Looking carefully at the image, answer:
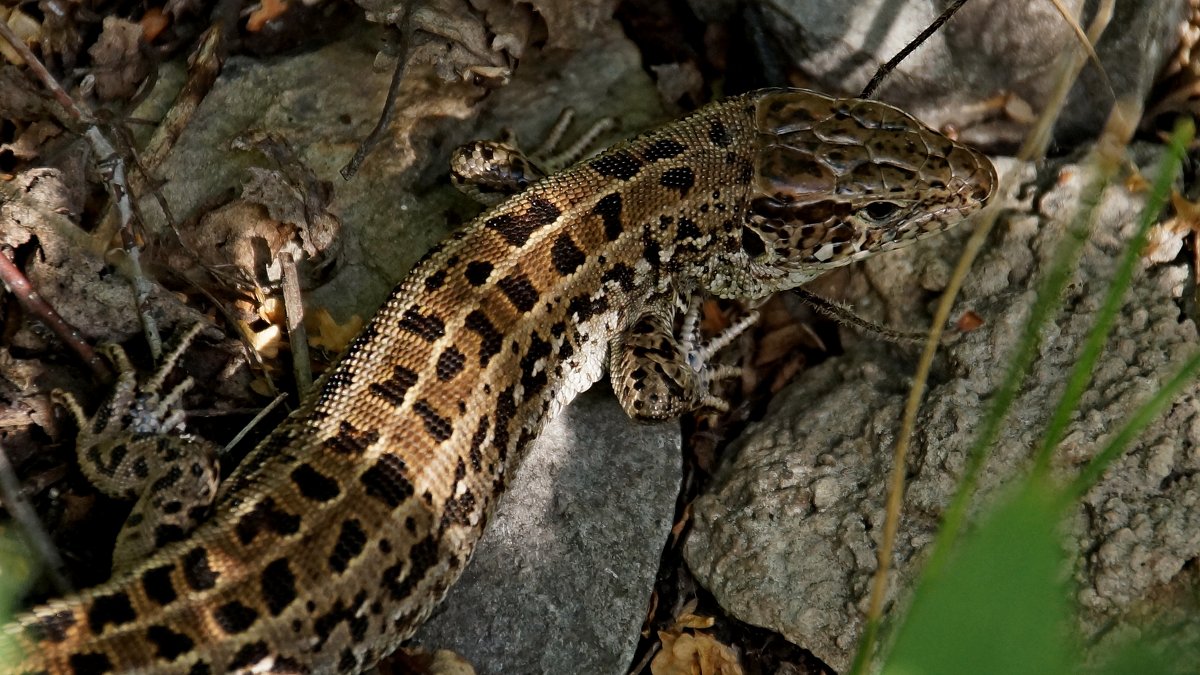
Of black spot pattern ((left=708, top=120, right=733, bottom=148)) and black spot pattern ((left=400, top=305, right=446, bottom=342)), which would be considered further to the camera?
black spot pattern ((left=708, top=120, right=733, bottom=148))

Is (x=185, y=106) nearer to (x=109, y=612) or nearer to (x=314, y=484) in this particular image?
(x=314, y=484)

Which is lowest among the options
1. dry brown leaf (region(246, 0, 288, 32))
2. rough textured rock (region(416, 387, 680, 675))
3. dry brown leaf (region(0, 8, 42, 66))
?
rough textured rock (region(416, 387, 680, 675))

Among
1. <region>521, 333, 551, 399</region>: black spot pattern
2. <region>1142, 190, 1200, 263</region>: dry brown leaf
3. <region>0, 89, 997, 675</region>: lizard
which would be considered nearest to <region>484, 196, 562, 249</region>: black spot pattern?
<region>0, 89, 997, 675</region>: lizard

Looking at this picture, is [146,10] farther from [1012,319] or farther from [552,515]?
[1012,319]

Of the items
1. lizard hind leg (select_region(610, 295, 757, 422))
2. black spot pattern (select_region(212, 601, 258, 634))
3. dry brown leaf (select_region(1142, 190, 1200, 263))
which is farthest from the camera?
lizard hind leg (select_region(610, 295, 757, 422))

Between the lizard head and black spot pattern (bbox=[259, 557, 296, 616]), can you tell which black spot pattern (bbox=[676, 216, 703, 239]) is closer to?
the lizard head

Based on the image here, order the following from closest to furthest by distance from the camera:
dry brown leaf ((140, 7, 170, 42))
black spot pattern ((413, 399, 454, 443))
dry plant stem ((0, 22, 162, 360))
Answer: black spot pattern ((413, 399, 454, 443)) < dry plant stem ((0, 22, 162, 360)) < dry brown leaf ((140, 7, 170, 42))

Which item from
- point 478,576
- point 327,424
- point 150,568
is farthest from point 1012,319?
point 150,568

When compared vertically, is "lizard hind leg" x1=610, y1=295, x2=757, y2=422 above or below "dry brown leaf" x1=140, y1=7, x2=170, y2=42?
below

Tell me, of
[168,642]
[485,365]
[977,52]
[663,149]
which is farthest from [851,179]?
[168,642]
